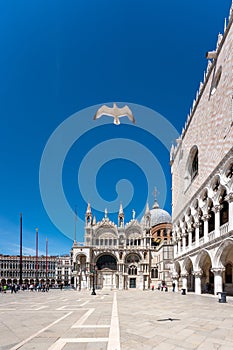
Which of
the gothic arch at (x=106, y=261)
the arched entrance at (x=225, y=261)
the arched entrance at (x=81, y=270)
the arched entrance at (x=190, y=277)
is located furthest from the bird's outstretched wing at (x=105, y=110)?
the gothic arch at (x=106, y=261)

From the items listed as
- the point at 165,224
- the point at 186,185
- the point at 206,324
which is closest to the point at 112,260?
the point at 165,224

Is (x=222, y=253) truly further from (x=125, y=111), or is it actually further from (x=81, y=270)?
(x=81, y=270)

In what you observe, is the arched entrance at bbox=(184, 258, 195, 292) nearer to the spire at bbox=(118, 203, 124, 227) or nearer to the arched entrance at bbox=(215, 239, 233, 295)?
the arched entrance at bbox=(215, 239, 233, 295)

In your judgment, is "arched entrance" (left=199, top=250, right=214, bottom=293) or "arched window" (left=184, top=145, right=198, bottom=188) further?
"arched window" (left=184, top=145, right=198, bottom=188)

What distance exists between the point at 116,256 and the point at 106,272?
4.13m

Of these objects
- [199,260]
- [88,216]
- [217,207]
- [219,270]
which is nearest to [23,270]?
[88,216]

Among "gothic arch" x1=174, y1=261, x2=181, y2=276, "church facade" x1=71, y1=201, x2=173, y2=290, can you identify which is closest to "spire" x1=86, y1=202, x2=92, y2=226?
"church facade" x1=71, y1=201, x2=173, y2=290

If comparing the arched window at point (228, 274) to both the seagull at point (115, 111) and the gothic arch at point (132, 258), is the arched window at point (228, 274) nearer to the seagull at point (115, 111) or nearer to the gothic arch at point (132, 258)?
the seagull at point (115, 111)

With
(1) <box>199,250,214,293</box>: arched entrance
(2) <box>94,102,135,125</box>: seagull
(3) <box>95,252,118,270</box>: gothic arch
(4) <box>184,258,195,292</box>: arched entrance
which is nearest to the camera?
(2) <box>94,102,135,125</box>: seagull

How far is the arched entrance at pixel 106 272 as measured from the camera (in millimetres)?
70125

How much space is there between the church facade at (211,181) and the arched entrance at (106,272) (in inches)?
1260

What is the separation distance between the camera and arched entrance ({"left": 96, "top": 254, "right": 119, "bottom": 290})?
7012cm

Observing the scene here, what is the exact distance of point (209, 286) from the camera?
3158 cm

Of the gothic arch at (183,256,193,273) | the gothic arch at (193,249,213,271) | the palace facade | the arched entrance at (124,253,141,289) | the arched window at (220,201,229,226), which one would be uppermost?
the arched window at (220,201,229,226)
